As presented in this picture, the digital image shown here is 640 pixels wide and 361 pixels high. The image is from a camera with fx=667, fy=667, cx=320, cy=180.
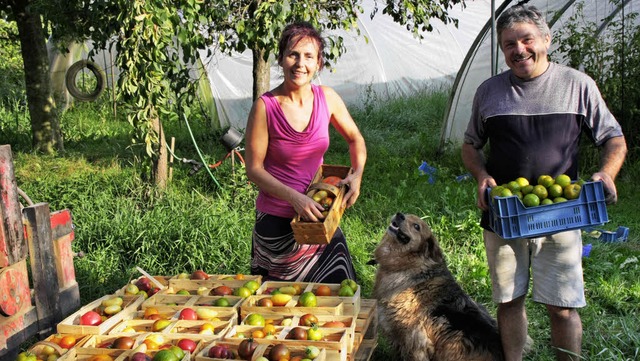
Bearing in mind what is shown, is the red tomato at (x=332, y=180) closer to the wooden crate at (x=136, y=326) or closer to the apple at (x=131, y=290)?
the wooden crate at (x=136, y=326)

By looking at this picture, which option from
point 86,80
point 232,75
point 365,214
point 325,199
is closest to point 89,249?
point 365,214

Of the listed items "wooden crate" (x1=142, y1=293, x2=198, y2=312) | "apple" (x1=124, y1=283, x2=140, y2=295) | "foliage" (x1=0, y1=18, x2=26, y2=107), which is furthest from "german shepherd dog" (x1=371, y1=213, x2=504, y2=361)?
"foliage" (x1=0, y1=18, x2=26, y2=107)

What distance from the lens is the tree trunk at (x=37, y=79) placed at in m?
10.7

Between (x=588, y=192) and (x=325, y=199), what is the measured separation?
1.43 metres

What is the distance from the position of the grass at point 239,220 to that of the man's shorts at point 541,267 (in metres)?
0.92

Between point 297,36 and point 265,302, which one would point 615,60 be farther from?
point 265,302

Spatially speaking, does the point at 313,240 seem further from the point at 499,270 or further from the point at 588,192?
the point at 588,192

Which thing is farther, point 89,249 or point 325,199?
point 89,249

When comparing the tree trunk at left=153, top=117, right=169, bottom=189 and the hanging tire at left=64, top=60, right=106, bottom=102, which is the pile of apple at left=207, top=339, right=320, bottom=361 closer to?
the tree trunk at left=153, top=117, right=169, bottom=189

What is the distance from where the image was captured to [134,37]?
6168 mm

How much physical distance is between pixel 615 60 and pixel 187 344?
8226 mm

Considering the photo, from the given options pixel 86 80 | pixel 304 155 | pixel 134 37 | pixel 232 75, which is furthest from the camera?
pixel 86 80

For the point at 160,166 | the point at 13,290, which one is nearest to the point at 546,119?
the point at 13,290

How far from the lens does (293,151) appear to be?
406 centimetres
